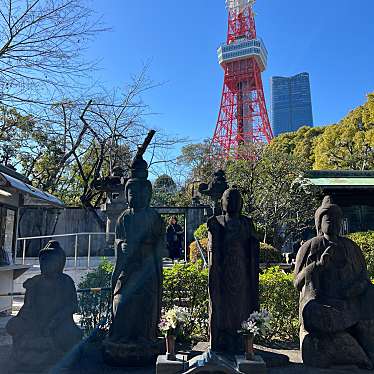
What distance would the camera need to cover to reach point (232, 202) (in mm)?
5285

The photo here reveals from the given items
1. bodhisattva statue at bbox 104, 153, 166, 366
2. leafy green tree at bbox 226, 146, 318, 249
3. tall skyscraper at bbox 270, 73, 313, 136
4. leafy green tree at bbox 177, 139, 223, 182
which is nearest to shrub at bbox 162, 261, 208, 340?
bodhisattva statue at bbox 104, 153, 166, 366

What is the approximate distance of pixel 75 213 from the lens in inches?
707

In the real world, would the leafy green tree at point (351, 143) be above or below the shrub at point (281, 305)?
above

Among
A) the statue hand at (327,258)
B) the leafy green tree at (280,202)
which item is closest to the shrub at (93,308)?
the statue hand at (327,258)

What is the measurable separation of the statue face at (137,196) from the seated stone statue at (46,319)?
Result: 1252mm

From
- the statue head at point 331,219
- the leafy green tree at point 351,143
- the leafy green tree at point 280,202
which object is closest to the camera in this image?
the statue head at point 331,219

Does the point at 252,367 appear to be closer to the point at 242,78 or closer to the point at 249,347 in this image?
the point at 249,347

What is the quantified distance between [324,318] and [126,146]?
15.8 meters

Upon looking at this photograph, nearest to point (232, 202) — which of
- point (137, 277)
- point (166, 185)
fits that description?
point (137, 277)

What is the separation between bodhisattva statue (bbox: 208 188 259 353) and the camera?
16.8ft

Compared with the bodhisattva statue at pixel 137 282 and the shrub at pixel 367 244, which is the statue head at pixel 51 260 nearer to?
the bodhisattva statue at pixel 137 282

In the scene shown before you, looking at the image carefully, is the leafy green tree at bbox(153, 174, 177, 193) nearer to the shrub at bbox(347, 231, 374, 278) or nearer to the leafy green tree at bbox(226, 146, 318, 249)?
the leafy green tree at bbox(226, 146, 318, 249)

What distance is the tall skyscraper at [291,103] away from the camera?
142m

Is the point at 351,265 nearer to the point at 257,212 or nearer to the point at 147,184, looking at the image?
the point at 147,184
